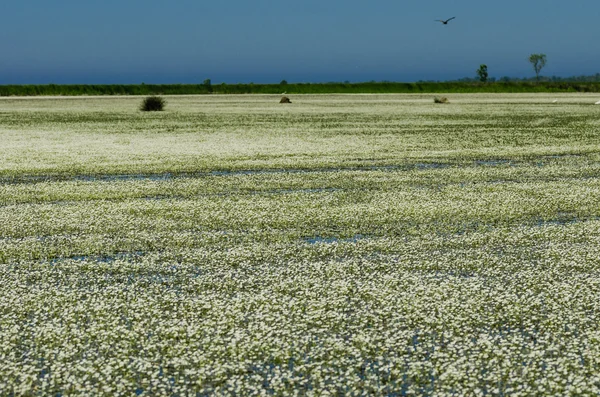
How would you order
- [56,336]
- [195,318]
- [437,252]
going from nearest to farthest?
[56,336] → [195,318] → [437,252]

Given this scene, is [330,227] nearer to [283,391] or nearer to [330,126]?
[283,391]

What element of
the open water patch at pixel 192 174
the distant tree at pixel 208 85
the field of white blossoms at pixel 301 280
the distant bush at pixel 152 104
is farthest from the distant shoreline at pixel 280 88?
the field of white blossoms at pixel 301 280

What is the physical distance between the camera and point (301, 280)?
11.1 metres

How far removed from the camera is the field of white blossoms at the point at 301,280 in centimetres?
790

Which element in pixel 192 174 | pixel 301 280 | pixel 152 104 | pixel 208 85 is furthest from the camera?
pixel 208 85

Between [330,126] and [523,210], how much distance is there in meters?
28.5

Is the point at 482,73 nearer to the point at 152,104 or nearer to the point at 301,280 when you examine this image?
the point at 152,104

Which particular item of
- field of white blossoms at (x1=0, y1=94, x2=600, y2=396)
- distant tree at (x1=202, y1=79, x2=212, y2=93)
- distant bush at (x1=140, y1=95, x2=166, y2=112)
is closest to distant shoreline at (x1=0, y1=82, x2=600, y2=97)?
distant tree at (x1=202, y1=79, x2=212, y2=93)

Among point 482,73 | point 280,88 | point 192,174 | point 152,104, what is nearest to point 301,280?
point 192,174

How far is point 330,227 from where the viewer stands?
48.6 feet

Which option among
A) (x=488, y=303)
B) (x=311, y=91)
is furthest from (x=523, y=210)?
(x=311, y=91)

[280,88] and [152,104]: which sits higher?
[280,88]

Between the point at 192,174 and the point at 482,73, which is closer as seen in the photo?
the point at 192,174

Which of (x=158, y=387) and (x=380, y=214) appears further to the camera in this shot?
(x=380, y=214)
